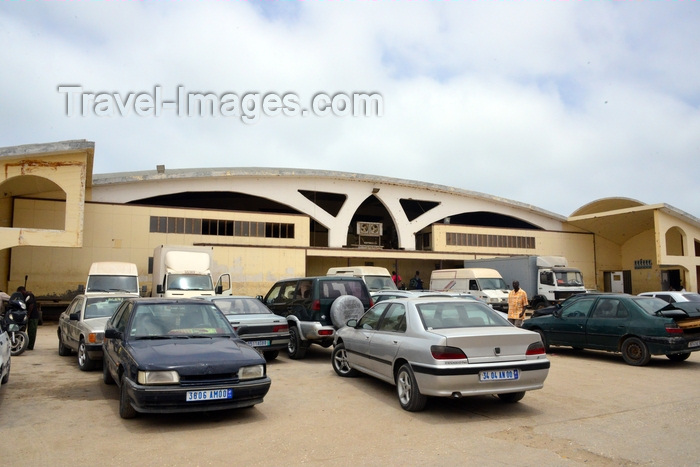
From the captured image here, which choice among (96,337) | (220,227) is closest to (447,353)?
(96,337)

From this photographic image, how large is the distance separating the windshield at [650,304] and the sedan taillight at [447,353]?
229 inches

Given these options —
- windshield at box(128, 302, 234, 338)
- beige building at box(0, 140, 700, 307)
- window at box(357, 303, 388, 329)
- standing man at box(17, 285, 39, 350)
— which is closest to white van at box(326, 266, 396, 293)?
beige building at box(0, 140, 700, 307)

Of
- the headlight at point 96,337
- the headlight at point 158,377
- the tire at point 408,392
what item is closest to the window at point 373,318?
the tire at point 408,392

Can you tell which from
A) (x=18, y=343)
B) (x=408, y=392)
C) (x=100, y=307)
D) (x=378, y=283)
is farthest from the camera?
(x=378, y=283)

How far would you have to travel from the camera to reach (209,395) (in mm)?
5664

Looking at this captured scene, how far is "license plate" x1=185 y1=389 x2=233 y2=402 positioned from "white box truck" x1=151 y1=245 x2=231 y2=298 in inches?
490

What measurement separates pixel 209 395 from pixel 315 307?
16.4 ft

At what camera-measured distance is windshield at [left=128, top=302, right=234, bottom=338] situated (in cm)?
677

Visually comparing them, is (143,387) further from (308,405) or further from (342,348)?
(342,348)

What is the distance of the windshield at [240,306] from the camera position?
35.1 ft

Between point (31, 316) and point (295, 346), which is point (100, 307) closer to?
point (31, 316)

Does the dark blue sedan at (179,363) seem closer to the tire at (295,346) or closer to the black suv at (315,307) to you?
the black suv at (315,307)

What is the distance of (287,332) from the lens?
10.2 metres

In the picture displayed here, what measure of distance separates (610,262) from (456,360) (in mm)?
35245
